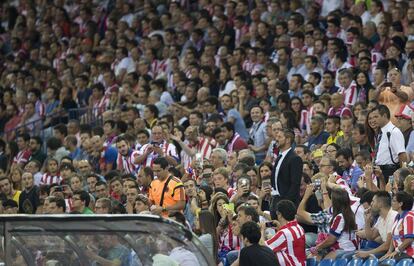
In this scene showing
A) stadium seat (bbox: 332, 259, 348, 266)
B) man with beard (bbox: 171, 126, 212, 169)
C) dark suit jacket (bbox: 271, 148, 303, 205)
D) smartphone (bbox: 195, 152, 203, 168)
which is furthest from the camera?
man with beard (bbox: 171, 126, 212, 169)

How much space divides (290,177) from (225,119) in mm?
5388

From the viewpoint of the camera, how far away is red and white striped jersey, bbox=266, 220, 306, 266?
15227 mm

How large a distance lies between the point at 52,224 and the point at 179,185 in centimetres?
715

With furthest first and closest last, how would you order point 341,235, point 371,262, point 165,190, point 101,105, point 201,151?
point 101,105 → point 201,151 → point 165,190 → point 341,235 → point 371,262

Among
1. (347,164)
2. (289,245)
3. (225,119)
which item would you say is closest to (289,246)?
(289,245)

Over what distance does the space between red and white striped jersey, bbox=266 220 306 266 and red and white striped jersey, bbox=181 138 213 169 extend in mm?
5323

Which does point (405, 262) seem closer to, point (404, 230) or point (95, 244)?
point (404, 230)

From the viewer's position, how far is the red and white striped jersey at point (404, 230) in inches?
581

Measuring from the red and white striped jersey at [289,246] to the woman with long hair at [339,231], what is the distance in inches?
20.8

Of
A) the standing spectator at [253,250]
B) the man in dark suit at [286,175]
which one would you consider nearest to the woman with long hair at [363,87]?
the man in dark suit at [286,175]

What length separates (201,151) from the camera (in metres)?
20.7

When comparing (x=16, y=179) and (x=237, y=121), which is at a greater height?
(x=237, y=121)

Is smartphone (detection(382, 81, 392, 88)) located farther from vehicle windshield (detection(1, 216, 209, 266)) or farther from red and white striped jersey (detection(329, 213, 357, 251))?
vehicle windshield (detection(1, 216, 209, 266))

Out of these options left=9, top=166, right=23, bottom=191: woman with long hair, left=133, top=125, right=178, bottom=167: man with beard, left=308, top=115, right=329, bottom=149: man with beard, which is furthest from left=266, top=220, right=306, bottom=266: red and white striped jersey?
left=9, top=166, right=23, bottom=191: woman with long hair
